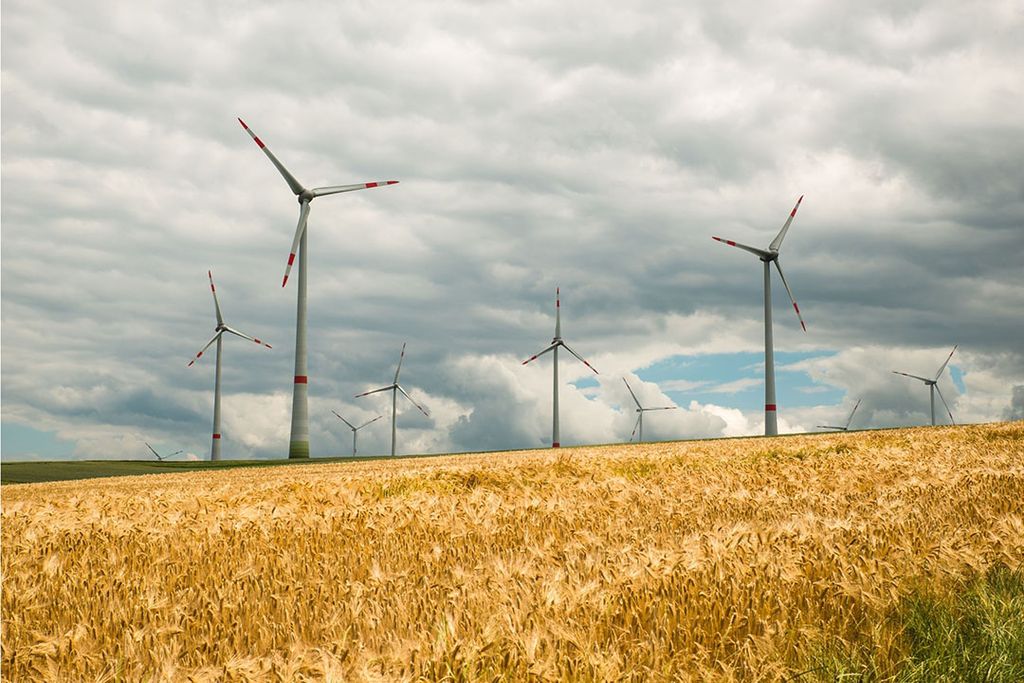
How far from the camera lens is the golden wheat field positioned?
511cm

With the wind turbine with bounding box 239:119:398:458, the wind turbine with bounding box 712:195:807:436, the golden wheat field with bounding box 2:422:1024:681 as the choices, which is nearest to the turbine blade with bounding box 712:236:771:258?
the wind turbine with bounding box 712:195:807:436

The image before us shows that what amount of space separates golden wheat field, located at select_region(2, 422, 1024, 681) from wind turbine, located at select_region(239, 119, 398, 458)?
66989mm

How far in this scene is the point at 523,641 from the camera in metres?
4.77

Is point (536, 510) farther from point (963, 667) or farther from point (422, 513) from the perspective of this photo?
point (963, 667)

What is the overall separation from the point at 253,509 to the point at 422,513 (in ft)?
11.8

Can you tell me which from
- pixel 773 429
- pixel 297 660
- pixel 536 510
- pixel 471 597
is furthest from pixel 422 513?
pixel 773 429

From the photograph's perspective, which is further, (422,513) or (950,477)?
(950,477)

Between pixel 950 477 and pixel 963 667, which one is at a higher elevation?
pixel 950 477

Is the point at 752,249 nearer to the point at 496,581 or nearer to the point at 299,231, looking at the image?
the point at 299,231

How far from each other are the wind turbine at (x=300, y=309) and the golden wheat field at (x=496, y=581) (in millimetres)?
66989

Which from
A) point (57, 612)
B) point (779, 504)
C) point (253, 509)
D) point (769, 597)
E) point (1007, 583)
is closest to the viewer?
point (769, 597)

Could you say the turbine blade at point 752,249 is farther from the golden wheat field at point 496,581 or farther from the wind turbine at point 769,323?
the golden wheat field at point 496,581

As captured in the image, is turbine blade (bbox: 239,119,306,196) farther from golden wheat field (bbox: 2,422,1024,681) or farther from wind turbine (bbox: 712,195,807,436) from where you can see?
golden wheat field (bbox: 2,422,1024,681)

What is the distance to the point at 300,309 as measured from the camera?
85312 millimetres
